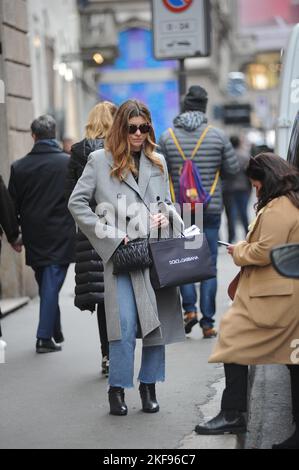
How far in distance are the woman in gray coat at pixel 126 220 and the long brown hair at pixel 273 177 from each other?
2.75ft

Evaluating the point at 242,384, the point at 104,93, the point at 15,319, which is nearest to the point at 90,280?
the point at 242,384

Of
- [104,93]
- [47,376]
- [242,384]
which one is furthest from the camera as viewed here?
[104,93]

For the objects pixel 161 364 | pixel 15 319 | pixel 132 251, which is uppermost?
pixel 132 251

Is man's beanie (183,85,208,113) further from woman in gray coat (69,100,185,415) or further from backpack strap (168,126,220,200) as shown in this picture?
woman in gray coat (69,100,185,415)

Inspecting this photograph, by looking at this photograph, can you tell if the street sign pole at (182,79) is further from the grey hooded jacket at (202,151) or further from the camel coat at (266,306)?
the camel coat at (266,306)

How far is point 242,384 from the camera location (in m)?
5.98

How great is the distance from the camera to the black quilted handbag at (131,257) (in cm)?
636

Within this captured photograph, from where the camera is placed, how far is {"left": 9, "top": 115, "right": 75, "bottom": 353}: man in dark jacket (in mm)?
9016

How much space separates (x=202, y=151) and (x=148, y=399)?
10.9 ft

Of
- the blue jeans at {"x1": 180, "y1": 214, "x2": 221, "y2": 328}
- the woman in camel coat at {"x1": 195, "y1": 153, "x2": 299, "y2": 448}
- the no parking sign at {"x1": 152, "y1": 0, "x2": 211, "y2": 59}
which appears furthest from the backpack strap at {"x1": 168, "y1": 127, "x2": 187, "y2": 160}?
the woman in camel coat at {"x1": 195, "y1": 153, "x2": 299, "y2": 448}

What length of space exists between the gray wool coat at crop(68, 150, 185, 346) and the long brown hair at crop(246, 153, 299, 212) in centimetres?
89

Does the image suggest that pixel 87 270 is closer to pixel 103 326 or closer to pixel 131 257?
pixel 103 326

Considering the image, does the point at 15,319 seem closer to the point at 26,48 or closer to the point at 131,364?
the point at 26,48

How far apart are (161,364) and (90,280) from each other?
1.11 metres
